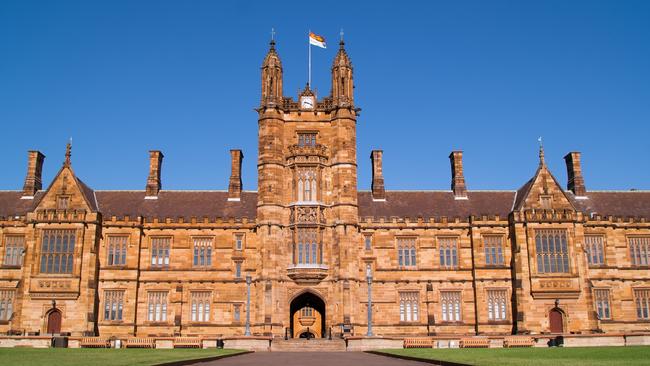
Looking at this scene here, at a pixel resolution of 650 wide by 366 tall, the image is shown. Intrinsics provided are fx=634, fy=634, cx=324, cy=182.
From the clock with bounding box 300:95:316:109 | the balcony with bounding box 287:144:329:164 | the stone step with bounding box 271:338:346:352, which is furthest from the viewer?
the clock with bounding box 300:95:316:109

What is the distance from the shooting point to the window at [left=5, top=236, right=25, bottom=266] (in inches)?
1792

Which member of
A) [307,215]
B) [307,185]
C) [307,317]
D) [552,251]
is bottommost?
[307,317]

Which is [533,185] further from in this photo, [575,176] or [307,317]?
[307,317]

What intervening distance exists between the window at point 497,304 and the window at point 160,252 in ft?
76.9

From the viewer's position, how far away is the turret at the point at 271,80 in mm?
46938

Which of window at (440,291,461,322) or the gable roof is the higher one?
the gable roof

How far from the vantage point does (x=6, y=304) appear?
4469cm

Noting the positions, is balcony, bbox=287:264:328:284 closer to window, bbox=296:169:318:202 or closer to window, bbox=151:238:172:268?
window, bbox=296:169:318:202

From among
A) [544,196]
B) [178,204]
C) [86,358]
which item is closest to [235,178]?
[178,204]

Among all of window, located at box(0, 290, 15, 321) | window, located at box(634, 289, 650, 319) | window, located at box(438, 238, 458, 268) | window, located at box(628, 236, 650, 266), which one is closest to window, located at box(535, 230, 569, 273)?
window, located at box(438, 238, 458, 268)

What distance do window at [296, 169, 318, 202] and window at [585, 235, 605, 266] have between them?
20.2 m

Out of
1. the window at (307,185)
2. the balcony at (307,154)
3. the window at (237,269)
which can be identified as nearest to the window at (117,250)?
the window at (237,269)

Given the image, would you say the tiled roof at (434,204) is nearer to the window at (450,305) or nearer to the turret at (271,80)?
the window at (450,305)

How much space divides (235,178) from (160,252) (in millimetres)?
8499
